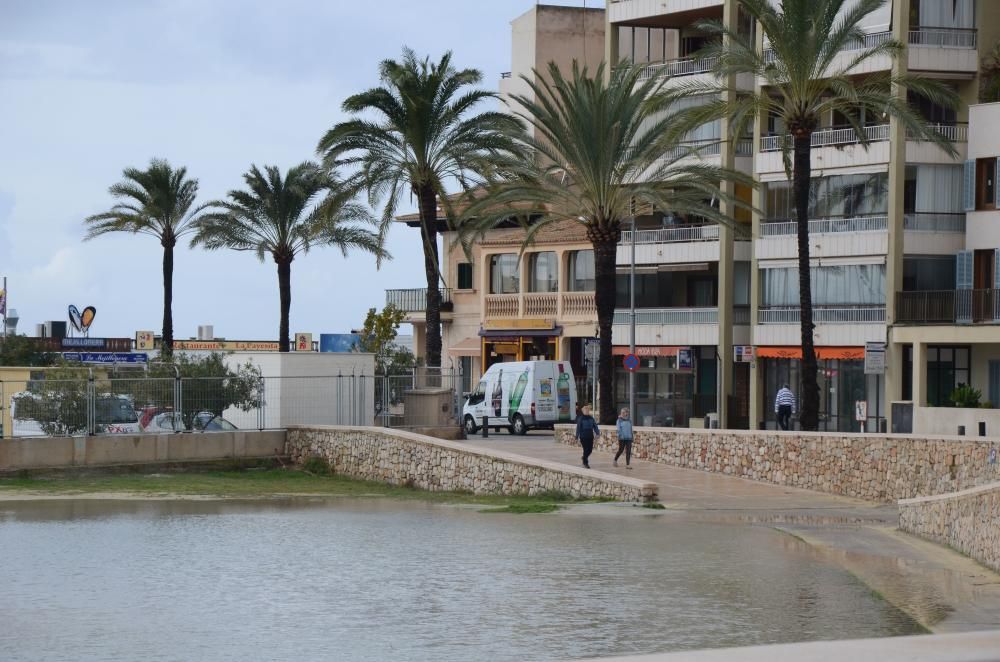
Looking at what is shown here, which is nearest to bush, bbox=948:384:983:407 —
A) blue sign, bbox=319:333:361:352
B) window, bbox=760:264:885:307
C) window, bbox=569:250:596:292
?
window, bbox=760:264:885:307

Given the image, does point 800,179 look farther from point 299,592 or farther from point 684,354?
point 299,592

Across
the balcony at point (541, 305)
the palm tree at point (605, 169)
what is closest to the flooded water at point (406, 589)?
the palm tree at point (605, 169)

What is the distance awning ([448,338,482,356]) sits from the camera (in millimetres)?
69375

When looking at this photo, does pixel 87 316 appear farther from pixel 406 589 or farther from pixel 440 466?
pixel 406 589

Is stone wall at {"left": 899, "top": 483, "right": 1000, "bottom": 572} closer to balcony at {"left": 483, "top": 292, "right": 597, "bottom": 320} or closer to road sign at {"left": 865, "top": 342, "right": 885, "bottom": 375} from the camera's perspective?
road sign at {"left": 865, "top": 342, "right": 885, "bottom": 375}

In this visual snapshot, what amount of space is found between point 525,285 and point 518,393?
1617 cm

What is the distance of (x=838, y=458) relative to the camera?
31.3m

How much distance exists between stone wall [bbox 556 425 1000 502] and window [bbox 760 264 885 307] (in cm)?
1757

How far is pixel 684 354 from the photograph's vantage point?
56.5 m

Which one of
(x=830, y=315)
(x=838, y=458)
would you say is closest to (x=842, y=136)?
(x=830, y=315)

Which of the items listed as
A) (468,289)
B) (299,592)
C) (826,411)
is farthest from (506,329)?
(299,592)

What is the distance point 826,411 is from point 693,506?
88.6 feet

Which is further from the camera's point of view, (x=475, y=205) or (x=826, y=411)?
(x=826, y=411)

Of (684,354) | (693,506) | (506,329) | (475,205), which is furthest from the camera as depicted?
(506,329)
